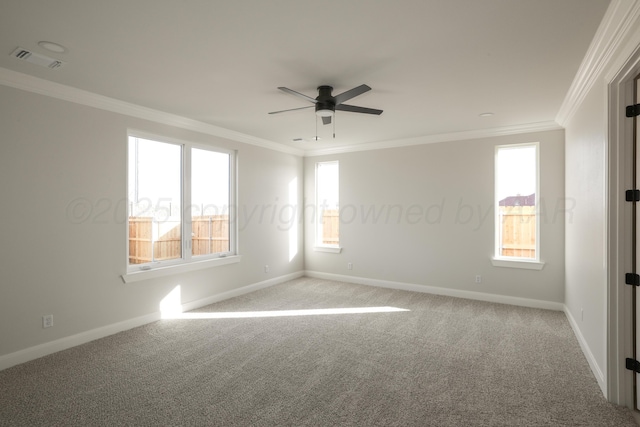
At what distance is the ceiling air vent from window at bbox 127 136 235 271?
1.34 m

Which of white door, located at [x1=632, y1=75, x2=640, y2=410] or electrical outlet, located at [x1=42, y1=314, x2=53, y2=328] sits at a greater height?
white door, located at [x1=632, y1=75, x2=640, y2=410]

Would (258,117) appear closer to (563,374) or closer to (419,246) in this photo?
(419,246)

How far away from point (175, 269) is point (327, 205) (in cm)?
324

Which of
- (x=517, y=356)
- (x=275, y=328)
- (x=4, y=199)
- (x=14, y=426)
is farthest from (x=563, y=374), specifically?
(x=4, y=199)

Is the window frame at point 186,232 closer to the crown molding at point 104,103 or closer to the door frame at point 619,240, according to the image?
the crown molding at point 104,103

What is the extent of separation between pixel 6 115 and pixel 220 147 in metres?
2.52

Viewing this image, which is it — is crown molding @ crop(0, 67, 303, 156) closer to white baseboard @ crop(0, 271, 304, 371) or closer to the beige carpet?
white baseboard @ crop(0, 271, 304, 371)

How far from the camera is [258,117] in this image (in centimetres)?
442

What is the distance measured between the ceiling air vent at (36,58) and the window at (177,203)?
4.40 feet

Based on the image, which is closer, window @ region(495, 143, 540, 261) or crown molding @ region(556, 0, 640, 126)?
crown molding @ region(556, 0, 640, 126)

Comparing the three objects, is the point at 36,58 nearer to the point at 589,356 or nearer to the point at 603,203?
the point at 603,203

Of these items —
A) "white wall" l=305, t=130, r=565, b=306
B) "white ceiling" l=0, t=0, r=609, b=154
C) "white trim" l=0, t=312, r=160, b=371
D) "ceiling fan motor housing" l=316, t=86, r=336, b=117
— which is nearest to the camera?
"white ceiling" l=0, t=0, r=609, b=154

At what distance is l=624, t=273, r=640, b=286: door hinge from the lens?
232cm

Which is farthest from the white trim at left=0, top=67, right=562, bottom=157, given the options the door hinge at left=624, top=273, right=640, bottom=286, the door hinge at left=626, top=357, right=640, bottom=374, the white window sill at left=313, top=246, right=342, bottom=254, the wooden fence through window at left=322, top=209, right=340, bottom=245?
the door hinge at left=626, top=357, right=640, bottom=374
